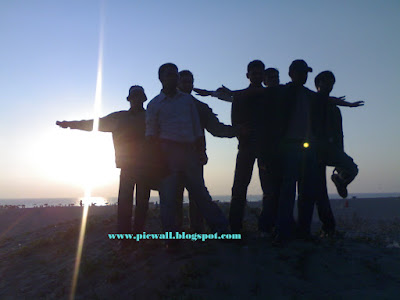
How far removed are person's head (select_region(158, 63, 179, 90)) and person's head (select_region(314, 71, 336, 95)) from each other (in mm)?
2194

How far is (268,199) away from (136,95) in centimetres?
241

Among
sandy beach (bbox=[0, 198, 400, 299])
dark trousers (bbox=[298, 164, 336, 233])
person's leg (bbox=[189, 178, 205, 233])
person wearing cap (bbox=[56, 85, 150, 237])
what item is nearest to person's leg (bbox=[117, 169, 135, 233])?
person wearing cap (bbox=[56, 85, 150, 237])

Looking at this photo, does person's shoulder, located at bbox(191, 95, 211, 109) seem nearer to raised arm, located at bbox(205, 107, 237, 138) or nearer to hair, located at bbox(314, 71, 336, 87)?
raised arm, located at bbox(205, 107, 237, 138)

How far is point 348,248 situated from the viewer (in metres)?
4.93

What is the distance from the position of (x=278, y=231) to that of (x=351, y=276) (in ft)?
3.67

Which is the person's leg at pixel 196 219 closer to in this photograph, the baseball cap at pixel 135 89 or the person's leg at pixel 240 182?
the person's leg at pixel 240 182

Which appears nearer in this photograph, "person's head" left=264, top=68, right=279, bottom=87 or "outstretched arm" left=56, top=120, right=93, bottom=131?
"outstretched arm" left=56, top=120, right=93, bottom=131

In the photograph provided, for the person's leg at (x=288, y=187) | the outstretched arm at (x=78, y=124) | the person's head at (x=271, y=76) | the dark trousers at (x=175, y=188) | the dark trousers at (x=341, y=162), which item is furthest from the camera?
the person's head at (x=271, y=76)

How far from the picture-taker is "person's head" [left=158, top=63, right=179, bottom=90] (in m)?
4.84

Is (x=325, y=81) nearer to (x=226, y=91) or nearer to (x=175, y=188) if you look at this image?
(x=226, y=91)

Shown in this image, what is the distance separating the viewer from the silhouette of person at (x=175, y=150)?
15.6 feet

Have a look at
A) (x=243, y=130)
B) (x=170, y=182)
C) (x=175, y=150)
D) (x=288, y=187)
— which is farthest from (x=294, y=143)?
(x=170, y=182)

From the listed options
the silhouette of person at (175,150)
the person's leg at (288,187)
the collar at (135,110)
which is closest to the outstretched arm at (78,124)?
the collar at (135,110)

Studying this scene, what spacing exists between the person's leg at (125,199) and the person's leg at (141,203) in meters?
0.11
